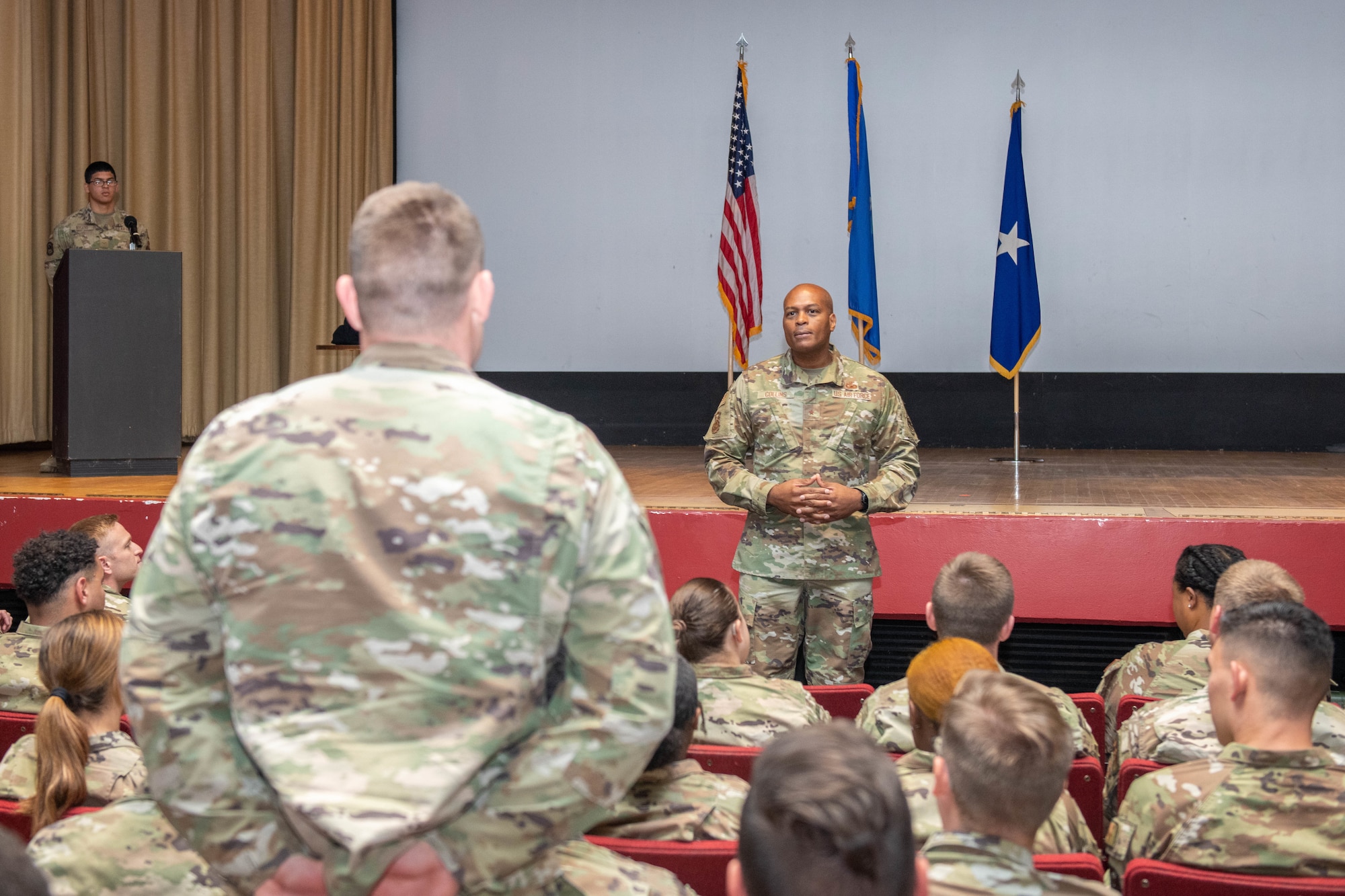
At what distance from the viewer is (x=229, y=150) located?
8.34 metres

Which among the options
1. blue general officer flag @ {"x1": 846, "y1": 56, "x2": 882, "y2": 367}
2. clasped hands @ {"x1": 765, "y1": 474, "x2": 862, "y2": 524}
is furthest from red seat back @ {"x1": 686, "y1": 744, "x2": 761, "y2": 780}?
blue general officer flag @ {"x1": 846, "y1": 56, "x2": 882, "y2": 367}

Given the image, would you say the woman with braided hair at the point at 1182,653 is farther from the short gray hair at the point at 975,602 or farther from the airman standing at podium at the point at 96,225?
the airman standing at podium at the point at 96,225

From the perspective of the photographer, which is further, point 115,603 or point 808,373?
point 808,373

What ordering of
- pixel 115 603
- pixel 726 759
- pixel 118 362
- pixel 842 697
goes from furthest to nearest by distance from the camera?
pixel 118 362
pixel 115 603
pixel 842 697
pixel 726 759

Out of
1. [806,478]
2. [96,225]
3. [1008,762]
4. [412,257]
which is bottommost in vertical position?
[1008,762]

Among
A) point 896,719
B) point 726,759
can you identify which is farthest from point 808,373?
point 726,759

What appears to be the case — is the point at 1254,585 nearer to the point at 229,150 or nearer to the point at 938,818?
the point at 938,818

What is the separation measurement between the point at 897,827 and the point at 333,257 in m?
8.17

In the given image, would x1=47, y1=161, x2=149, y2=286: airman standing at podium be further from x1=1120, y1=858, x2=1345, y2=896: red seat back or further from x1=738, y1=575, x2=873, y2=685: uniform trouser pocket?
x1=1120, y1=858, x2=1345, y2=896: red seat back

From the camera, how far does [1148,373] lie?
802 centimetres

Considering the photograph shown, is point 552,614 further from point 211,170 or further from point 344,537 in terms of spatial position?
point 211,170

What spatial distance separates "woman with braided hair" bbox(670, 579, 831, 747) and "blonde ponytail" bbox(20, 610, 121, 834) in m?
0.96

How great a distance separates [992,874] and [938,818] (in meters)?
0.49

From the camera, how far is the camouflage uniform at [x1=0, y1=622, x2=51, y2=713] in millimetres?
2461
